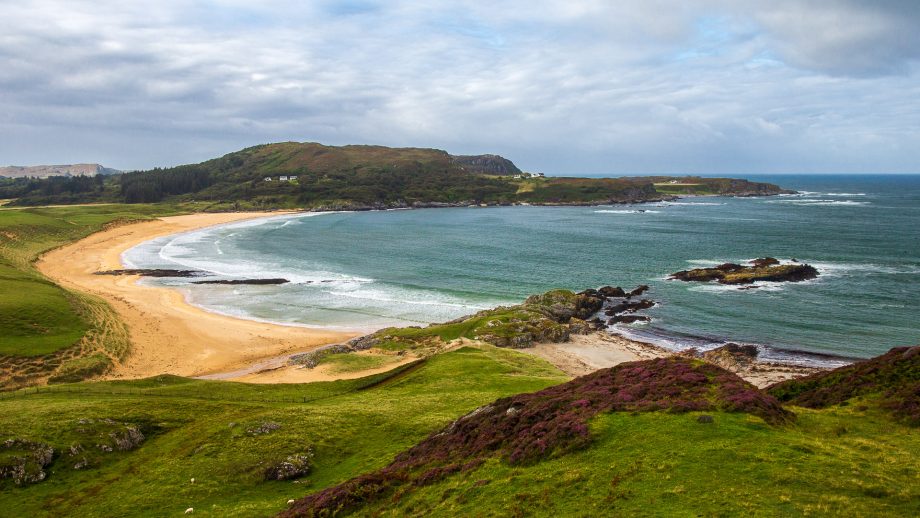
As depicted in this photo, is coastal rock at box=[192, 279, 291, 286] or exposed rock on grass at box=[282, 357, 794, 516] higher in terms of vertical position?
exposed rock on grass at box=[282, 357, 794, 516]

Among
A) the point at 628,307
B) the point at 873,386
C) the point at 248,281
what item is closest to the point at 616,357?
the point at 628,307

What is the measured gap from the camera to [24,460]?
1045 inches

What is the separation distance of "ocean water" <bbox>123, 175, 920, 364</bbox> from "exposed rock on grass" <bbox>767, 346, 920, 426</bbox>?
28.7 meters

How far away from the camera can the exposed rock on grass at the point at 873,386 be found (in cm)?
2412

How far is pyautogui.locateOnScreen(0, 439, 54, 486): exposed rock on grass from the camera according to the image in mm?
25972

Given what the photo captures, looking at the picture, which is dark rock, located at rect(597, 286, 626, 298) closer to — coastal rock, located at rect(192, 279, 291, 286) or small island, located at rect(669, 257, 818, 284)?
small island, located at rect(669, 257, 818, 284)

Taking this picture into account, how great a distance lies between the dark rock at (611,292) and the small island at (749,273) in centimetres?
1555

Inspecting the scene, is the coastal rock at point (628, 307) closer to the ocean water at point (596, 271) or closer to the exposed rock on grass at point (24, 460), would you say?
the ocean water at point (596, 271)

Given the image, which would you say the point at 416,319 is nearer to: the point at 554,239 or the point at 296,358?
the point at 296,358

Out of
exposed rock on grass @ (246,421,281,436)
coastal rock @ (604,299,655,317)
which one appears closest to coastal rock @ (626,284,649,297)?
coastal rock @ (604,299,655,317)

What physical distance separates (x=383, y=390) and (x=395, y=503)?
73.6 ft

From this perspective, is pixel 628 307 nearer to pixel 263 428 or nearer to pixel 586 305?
pixel 586 305

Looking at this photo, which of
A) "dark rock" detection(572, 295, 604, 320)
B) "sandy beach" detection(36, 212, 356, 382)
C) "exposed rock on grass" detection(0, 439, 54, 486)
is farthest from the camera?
"dark rock" detection(572, 295, 604, 320)

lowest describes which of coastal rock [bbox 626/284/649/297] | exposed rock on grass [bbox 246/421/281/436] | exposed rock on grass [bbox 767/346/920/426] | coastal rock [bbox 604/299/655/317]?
coastal rock [bbox 604/299/655/317]
